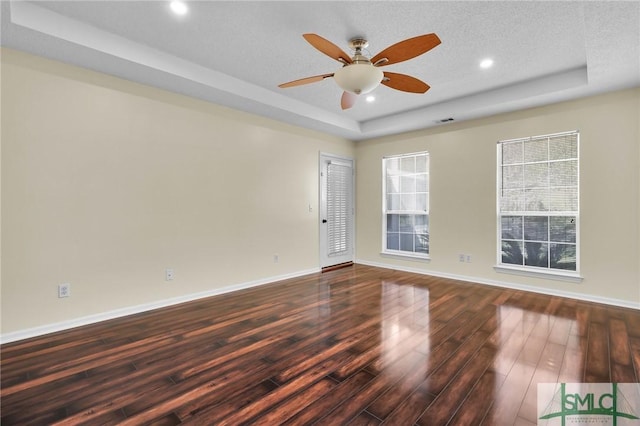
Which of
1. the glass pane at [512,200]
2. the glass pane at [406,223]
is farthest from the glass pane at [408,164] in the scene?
the glass pane at [512,200]

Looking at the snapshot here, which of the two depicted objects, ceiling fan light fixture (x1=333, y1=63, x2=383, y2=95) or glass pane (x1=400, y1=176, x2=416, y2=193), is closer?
ceiling fan light fixture (x1=333, y1=63, x2=383, y2=95)

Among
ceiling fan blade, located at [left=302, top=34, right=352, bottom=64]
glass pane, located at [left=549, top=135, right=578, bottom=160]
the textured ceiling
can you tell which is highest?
the textured ceiling

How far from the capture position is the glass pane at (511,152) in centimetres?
441

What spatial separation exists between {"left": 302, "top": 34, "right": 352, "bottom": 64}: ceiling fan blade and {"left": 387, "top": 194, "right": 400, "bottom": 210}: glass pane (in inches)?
146

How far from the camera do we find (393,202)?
5.90 metres

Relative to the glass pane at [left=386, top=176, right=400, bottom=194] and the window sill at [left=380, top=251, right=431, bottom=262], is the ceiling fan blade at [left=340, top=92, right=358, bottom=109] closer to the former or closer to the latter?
the glass pane at [left=386, top=176, right=400, bottom=194]

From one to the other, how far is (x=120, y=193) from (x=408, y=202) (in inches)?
179

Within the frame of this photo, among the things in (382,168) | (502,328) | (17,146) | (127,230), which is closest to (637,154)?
(502,328)

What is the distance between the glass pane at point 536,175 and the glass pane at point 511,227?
517 mm

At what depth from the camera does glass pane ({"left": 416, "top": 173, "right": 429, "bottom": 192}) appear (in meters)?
5.42

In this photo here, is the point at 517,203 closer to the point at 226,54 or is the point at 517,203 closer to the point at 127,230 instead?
the point at 226,54

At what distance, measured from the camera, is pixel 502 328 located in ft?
9.55

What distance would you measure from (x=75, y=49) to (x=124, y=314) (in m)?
2.65

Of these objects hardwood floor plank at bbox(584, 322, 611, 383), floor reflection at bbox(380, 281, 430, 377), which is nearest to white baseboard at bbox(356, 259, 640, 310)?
hardwood floor plank at bbox(584, 322, 611, 383)
